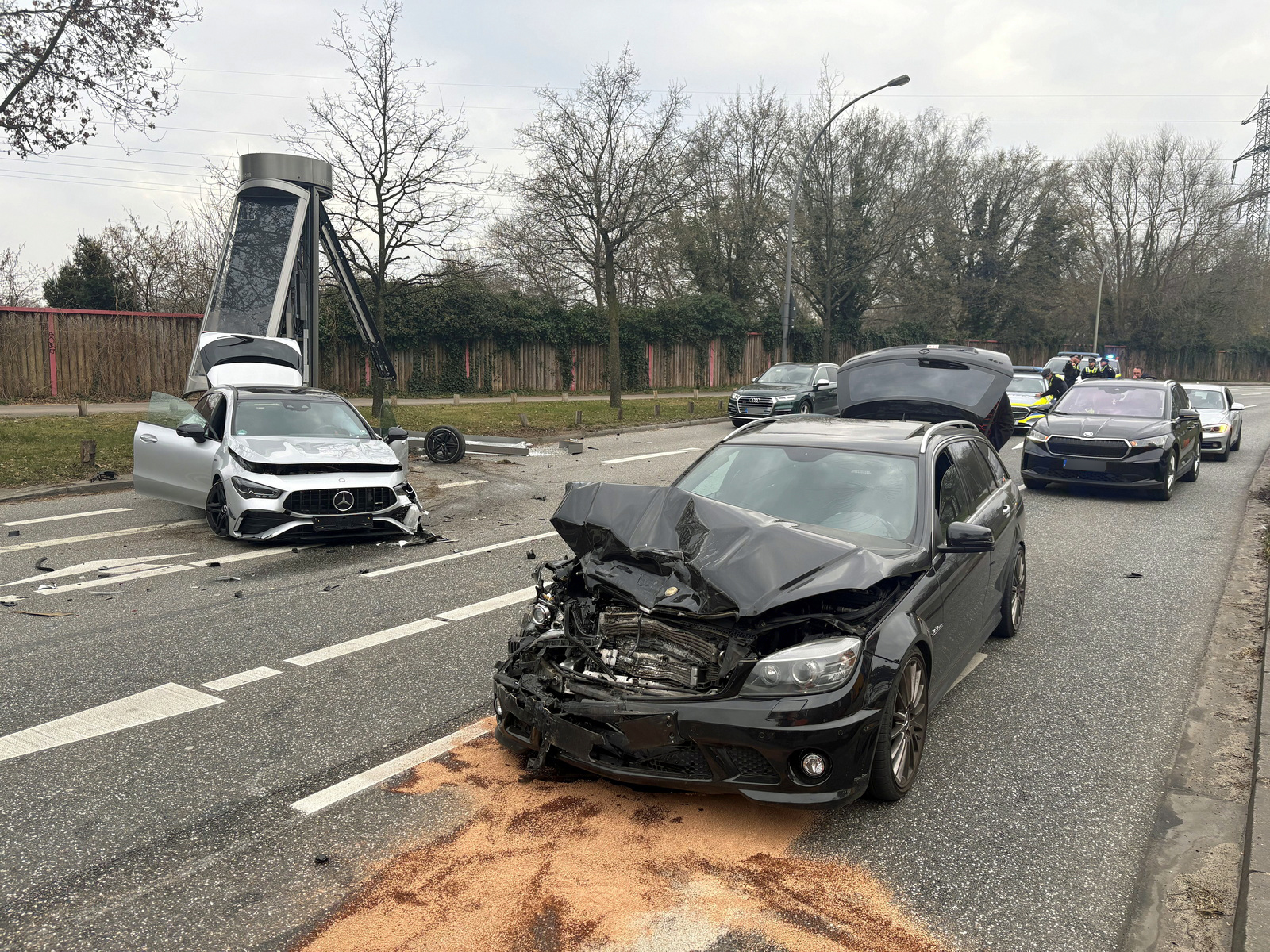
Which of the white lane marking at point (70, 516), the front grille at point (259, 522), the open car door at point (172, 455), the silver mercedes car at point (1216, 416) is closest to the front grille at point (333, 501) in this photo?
the front grille at point (259, 522)

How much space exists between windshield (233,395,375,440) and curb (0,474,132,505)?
3.91 meters

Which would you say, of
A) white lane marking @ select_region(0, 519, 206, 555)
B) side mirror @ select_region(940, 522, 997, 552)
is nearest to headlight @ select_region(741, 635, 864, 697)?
side mirror @ select_region(940, 522, 997, 552)

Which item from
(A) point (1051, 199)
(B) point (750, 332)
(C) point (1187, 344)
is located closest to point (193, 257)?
(B) point (750, 332)

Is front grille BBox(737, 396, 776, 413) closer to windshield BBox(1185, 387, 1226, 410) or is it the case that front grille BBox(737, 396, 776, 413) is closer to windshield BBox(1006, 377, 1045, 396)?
windshield BBox(1006, 377, 1045, 396)

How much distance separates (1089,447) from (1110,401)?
143 centimetres

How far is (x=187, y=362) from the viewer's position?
90.2 ft

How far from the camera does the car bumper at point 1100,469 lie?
12438 mm

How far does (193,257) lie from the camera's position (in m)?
34.9

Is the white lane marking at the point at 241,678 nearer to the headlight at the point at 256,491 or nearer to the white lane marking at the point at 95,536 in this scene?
the headlight at the point at 256,491

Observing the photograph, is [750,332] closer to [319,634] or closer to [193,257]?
[193,257]

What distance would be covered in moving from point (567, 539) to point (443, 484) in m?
9.43

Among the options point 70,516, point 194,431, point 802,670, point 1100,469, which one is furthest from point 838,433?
point 70,516

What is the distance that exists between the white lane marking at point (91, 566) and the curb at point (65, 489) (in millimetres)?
4299

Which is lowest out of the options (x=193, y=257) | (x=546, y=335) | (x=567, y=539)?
(x=567, y=539)
